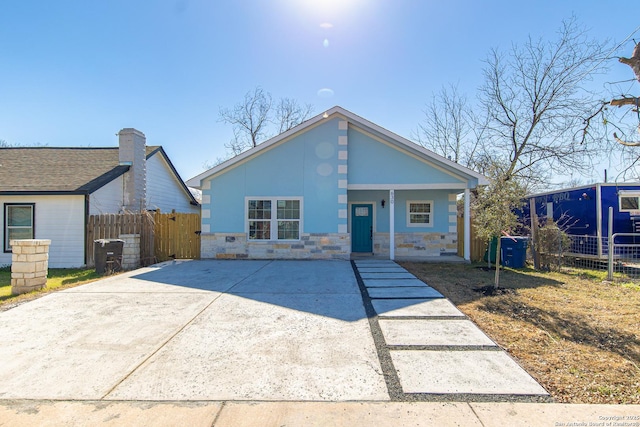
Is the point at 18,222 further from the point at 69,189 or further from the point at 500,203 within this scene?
the point at 500,203

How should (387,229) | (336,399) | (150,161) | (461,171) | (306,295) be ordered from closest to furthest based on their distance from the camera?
(336,399), (306,295), (461,171), (387,229), (150,161)

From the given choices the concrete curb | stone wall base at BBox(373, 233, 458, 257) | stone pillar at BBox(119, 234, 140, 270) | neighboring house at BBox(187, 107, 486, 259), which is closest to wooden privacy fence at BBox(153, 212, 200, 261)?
neighboring house at BBox(187, 107, 486, 259)

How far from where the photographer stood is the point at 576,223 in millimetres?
11805

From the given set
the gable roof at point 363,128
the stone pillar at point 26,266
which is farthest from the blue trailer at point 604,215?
the stone pillar at point 26,266

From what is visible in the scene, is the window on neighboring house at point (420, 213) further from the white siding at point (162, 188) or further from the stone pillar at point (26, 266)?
the white siding at point (162, 188)

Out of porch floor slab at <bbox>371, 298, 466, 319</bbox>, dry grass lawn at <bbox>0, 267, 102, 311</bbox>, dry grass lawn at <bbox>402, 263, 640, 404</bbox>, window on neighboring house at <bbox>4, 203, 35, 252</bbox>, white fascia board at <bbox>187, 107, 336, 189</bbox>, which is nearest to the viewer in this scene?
dry grass lawn at <bbox>402, 263, 640, 404</bbox>

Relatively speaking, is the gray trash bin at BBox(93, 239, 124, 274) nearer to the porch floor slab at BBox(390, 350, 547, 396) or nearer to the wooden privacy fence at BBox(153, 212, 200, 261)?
the wooden privacy fence at BBox(153, 212, 200, 261)

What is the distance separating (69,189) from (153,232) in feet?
10.1

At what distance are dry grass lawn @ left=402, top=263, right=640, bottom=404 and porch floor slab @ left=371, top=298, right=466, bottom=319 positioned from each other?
0.24 m

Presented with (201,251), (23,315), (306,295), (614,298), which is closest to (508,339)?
(306,295)

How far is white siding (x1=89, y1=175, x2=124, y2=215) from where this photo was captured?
1202 cm

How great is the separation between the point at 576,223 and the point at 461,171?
440 centimetres

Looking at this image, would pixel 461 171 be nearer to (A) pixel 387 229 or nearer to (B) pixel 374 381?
(A) pixel 387 229

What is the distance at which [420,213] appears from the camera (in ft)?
44.3
